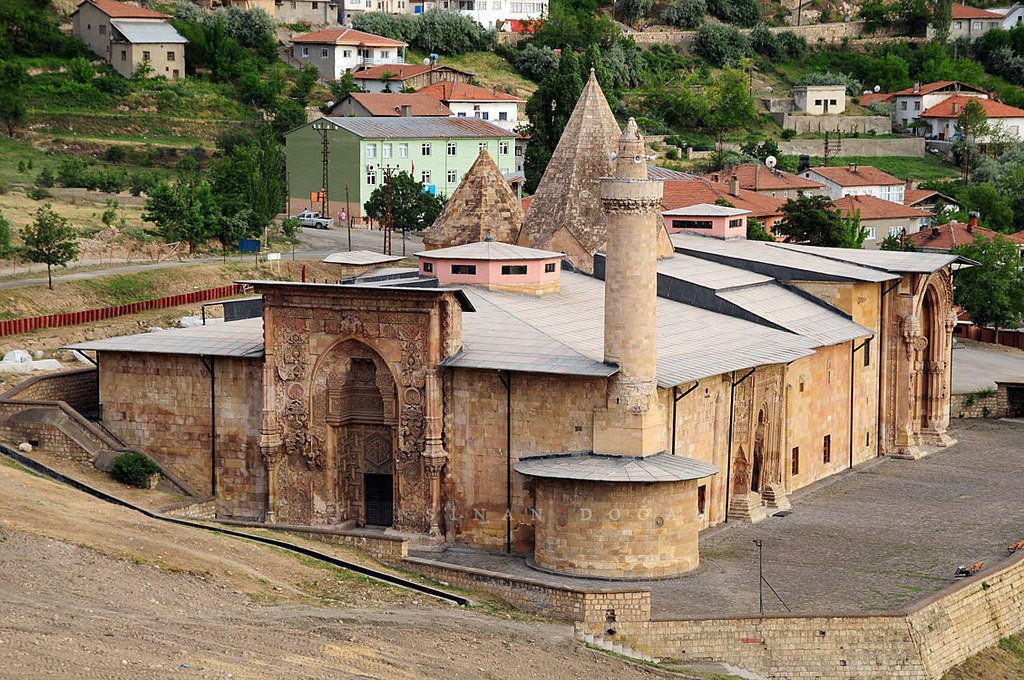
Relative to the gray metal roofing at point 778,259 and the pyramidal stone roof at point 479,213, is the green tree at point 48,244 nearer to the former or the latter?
the pyramidal stone roof at point 479,213

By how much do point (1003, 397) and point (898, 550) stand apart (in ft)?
69.4

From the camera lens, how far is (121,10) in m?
110

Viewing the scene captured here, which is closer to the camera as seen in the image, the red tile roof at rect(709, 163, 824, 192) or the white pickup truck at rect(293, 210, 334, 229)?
the white pickup truck at rect(293, 210, 334, 229)

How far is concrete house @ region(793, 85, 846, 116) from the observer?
127812 millimetres

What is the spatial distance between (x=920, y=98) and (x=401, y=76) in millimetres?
36970

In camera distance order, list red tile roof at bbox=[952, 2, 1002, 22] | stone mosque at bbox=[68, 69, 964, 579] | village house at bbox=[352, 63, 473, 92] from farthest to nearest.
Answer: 1. red tile roof at bbox=[952, 2, 1002, 22]
2. village house at bbox=[352, 63, 473, 92]
3. stone mosque at bbox=[68, 69, 964, 579]

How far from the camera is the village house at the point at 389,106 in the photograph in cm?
10019

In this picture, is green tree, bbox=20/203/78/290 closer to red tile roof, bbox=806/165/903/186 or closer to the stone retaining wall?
the stone retaining wall

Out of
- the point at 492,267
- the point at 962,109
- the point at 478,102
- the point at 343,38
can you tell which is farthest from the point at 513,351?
the point at 962,109

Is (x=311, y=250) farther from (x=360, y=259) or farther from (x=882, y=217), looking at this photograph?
(x=882, y=217)

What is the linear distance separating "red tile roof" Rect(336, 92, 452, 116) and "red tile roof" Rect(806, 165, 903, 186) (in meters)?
21.1

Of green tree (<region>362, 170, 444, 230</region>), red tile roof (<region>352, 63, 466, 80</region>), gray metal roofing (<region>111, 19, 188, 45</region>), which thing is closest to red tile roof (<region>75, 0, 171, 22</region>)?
gray metal roofing (<region>111, 19, 188, 45</region>)

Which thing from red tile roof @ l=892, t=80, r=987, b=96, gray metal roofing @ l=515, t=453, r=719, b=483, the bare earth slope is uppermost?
red tile roof @ l=892, t=80, r=987, b=96

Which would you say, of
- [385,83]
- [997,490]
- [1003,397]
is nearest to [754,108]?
[385,83]
